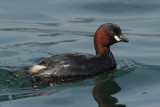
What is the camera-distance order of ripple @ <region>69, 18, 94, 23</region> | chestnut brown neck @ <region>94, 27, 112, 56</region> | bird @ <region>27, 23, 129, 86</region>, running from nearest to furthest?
1. bird @ <region>27, 23, 129, 86</region>
2. chestnut brown neck @ <region>94, 27, 112, 56</region>
3. ripple @ <region>69, 18, 94, 23</region>

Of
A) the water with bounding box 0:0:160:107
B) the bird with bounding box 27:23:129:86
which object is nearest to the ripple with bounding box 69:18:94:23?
the water with bounding box 0:0:160:107

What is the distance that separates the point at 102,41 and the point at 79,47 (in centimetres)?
164

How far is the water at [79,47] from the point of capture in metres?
7.49

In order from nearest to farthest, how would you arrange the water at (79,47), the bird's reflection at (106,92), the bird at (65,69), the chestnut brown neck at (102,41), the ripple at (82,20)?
the bird's reflection at (106,92) → the water at (79,47) → the bird at (65,69) → the chestnut brown neck at (102,41) → the ripple at (82,20)

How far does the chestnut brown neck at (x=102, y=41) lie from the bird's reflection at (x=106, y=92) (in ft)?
2.20

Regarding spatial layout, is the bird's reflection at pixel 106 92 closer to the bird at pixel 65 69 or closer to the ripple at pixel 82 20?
the bird at pixel 65 69

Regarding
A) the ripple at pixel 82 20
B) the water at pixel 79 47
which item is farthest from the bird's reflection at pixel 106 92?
the ripple at pixel 82 20

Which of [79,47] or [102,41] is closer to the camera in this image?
[102,41]

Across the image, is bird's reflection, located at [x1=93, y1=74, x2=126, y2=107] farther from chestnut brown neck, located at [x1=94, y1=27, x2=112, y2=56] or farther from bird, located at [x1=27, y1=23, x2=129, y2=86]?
chestnut brown neck, located at [x1=94, y1=27, x2=112, y2=56]

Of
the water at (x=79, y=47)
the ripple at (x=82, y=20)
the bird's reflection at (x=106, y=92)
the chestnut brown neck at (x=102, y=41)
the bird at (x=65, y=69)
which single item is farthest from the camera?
the ripple at (x=82, y=20)

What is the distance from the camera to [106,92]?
→ 7.87 metres

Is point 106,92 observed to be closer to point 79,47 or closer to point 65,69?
point 65,69

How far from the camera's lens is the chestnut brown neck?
871cm

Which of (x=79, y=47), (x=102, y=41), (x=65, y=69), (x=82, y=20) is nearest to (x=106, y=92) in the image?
(x=65, y=69)
